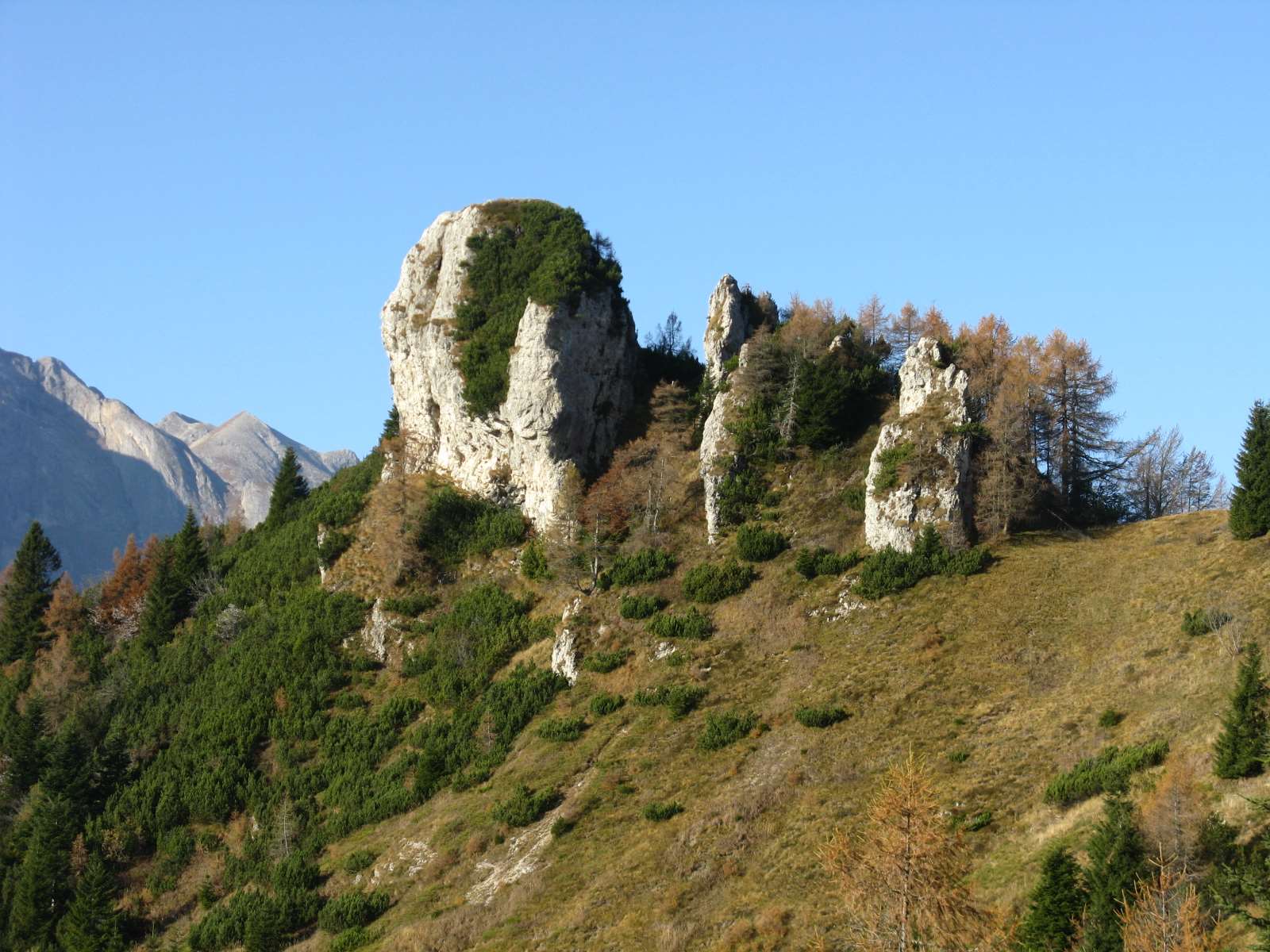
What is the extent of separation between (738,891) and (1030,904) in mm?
10981

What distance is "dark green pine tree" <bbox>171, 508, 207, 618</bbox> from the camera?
85.0 m

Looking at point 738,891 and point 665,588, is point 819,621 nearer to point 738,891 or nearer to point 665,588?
point 665,588

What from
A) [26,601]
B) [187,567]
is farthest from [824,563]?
[26,601]

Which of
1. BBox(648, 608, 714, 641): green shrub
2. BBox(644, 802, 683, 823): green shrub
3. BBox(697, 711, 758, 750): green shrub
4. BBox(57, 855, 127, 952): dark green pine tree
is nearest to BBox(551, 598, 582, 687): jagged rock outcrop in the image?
BBox(648, 608, 714, 641): green shrub

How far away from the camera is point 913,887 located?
27984 mm

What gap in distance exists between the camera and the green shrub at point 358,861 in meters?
55.3

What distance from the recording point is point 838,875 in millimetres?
30172

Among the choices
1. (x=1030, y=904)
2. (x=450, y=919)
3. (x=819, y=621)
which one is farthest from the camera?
(x=819, y=621)

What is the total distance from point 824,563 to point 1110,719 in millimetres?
20795

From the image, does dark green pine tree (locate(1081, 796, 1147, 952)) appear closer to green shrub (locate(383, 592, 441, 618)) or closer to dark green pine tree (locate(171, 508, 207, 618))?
green shrub (locate(383, 592, 441, 618))

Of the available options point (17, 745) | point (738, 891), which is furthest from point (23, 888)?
point (738, 891)

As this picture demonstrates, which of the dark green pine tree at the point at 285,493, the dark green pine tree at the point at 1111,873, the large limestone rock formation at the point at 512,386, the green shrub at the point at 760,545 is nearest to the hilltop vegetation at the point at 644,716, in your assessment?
the dark green pine tree at the point at 1111,873

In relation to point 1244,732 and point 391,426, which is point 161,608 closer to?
point 391,426

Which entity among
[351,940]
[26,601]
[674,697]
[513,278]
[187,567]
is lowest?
[351,940]
